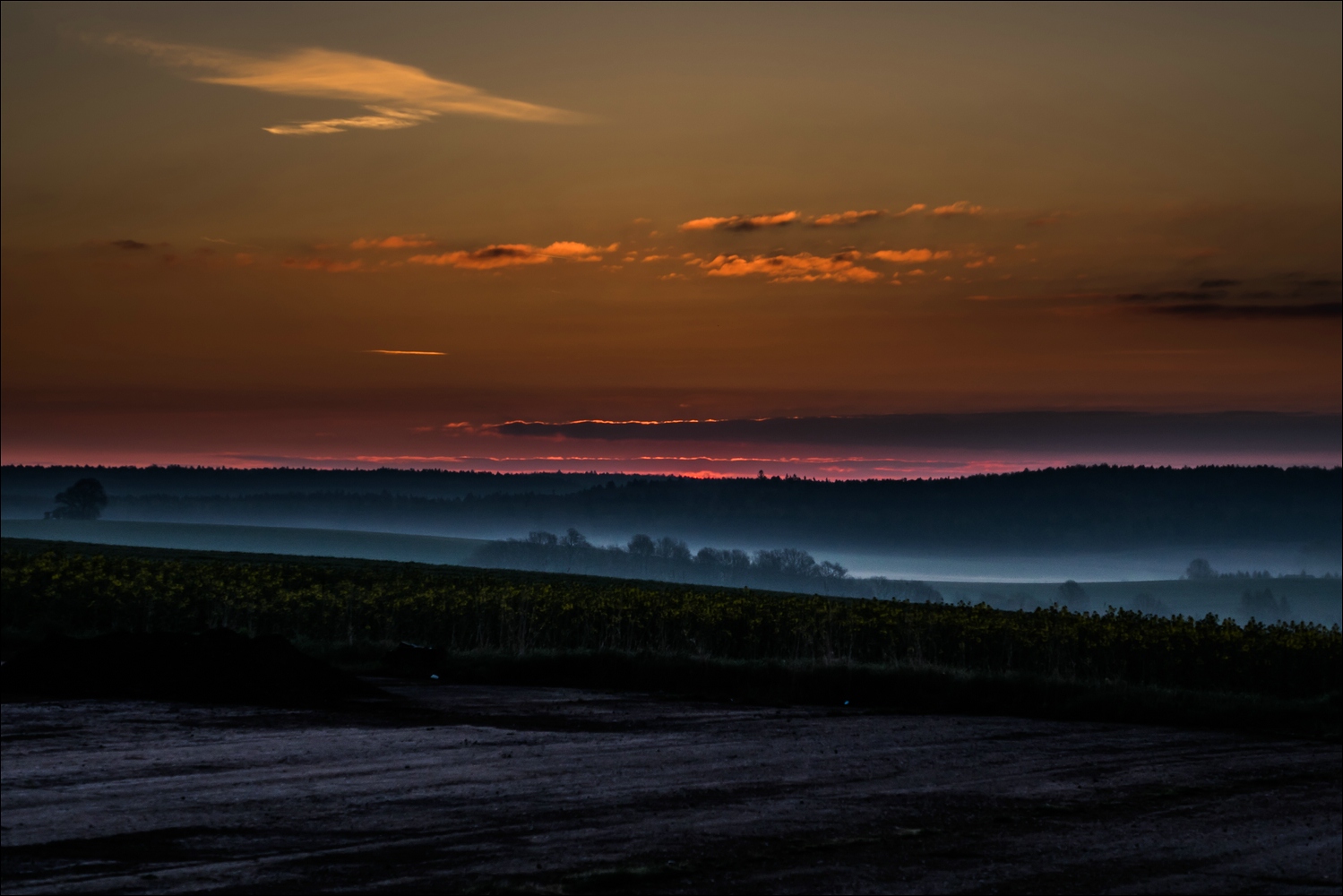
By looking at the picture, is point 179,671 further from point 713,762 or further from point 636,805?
point 636,805

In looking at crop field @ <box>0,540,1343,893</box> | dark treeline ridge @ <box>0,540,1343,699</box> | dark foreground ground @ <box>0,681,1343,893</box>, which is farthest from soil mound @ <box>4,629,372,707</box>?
dark treeline ridge @ <box>0,540,1343,699</box>

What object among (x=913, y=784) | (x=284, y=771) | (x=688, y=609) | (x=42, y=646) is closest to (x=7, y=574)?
(x=42, y=646)

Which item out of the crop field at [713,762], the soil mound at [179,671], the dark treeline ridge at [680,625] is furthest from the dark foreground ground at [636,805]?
the dark treeline ridge at [680,625]

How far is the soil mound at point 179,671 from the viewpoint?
24172 millimetres

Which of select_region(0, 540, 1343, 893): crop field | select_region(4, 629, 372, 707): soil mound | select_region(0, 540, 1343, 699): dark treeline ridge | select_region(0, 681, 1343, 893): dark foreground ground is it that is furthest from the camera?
select_region(0, 540, 1343, 699): dark treeline ridge

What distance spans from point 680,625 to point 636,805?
2147 cm

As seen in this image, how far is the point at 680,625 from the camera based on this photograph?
36.6m

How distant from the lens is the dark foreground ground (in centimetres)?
1199

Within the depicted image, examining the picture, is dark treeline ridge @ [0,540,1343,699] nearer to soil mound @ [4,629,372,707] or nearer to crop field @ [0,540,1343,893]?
crop field @ [0,540,1343,893]

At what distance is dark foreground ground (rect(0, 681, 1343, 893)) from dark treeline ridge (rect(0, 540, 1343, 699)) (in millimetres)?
8745

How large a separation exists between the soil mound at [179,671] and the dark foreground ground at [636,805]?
1189 mm

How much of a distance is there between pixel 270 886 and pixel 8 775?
680cm

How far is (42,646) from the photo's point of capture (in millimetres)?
25203

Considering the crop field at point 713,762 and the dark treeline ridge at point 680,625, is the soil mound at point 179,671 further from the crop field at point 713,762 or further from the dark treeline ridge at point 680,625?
the dark treeline ridge at point 680,625
